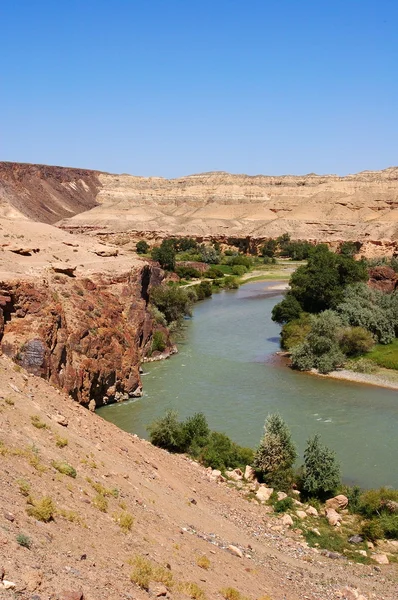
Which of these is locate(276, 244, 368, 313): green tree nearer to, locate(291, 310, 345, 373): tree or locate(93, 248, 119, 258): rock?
locate(291, 310, 345, 373): tree

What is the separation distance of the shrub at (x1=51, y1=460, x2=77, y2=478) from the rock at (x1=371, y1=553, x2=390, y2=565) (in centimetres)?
744

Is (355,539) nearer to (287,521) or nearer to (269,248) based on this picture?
(287,521)

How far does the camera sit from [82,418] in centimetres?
1664

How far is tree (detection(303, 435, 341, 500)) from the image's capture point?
1759 cm

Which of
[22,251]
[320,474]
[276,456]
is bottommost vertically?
[320,474]

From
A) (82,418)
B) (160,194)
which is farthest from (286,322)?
(160,194)

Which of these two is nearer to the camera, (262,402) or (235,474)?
(235,474)

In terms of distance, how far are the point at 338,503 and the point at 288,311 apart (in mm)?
23835

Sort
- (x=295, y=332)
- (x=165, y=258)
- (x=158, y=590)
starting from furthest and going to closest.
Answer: (x=165, y=258) < (x=295, y=332) < (x=158, y=590)

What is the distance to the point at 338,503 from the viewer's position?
17188 mm

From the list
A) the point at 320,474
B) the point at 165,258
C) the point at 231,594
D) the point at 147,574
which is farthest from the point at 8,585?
the point at 165,258

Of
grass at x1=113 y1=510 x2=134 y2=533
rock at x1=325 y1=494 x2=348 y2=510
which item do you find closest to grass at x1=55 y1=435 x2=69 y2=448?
grass at x1=113 y1=510 x2=134 y2=533

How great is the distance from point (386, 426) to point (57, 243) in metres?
21.2

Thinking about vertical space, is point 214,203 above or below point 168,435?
above
